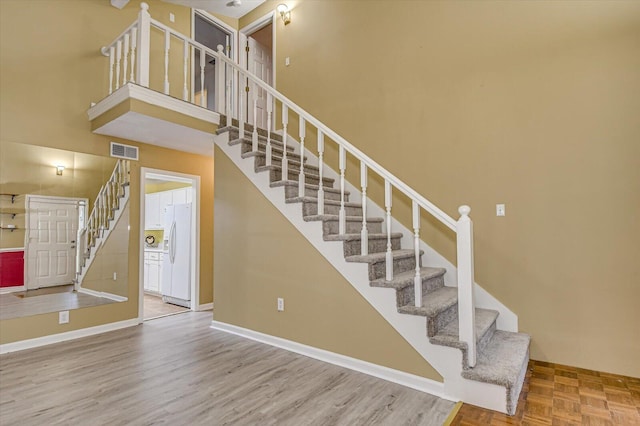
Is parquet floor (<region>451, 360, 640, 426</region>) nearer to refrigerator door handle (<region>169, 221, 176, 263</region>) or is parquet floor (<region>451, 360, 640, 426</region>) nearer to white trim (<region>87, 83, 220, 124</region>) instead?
white trim (<region>87, 83, 220, 124</region>)

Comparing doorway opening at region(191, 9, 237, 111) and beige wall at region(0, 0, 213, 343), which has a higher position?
doorway opening at region(191, 9, 237, 111)

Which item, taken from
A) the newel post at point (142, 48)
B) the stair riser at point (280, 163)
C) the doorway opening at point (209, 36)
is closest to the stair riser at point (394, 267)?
the stair riser at point (280, 163)

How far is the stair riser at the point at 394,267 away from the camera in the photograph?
109 inches

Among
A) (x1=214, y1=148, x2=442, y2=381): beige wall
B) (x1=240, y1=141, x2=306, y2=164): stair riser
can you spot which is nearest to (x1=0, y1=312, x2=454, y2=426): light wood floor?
(x1=214, y1=148, x2=442, y2=381): beige wall

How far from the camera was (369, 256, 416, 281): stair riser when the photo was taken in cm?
277

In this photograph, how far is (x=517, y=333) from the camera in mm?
2979

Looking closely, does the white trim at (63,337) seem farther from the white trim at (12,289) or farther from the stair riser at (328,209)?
the stair riser at (328,209)

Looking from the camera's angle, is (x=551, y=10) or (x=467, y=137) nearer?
(x=551, y=10)

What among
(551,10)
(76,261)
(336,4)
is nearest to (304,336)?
(76,261)

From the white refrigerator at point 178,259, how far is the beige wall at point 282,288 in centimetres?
127

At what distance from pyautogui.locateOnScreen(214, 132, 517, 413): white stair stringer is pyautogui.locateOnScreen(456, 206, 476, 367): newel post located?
109 mm

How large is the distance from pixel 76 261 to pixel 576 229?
5.01 metres

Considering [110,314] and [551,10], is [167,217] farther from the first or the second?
[551,10]

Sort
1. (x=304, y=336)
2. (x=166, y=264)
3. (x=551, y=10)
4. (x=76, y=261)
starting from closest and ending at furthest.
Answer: (x=551, y=10)
(x=304, y=336)
(x=76, y=261)
(x=166, y=264)
